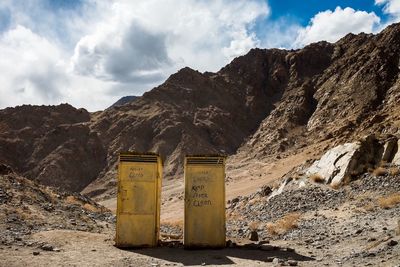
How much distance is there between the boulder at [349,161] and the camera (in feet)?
62.0

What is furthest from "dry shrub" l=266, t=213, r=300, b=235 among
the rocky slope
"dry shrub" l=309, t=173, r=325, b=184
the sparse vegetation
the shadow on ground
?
the rocky slope

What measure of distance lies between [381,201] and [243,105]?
71.6m

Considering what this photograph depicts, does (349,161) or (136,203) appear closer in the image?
(136,203)

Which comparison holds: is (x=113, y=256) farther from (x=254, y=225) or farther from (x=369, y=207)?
(x=369, y=207)

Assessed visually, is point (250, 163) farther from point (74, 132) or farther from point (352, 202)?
point (352, 202)

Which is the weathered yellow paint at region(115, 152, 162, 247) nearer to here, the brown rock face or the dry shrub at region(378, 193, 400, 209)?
the dry shrub at region(378, 193, 400, 209)

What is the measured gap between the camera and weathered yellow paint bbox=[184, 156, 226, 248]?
Result: 11.3 m

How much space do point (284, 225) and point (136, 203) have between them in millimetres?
5519

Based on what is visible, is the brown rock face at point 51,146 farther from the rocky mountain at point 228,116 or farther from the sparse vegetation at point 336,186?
the sparse vegetation at point 336,186

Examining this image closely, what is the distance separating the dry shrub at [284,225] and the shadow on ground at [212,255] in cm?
343

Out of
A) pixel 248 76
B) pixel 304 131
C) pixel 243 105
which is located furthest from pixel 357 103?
pixel 248 76

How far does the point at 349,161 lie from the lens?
63.1 ft

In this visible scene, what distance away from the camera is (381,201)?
14781 mm

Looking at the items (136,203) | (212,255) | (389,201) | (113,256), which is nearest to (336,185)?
(389,201)
